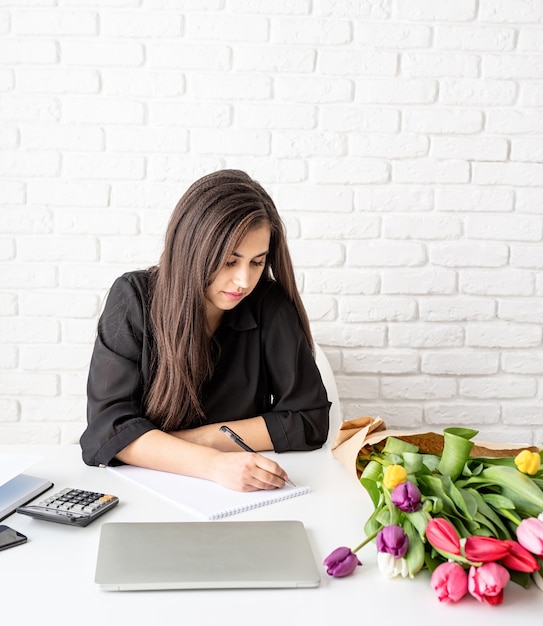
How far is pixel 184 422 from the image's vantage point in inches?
62.9

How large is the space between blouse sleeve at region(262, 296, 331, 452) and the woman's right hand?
0.25 m

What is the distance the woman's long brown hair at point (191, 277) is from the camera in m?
1.53

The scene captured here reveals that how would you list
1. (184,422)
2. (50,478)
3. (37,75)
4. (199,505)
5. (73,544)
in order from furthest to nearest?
(37,75) < (184,422) < (50,478) < (199,505) < (73,544)

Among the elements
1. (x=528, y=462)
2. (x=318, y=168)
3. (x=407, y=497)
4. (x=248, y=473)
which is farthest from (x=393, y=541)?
(x=318, y=168)

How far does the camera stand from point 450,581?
0.83 metres

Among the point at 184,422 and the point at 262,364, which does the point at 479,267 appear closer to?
the point at 262,364

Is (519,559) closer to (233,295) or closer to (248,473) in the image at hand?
(248,473)

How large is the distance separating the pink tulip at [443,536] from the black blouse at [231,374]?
0.66m

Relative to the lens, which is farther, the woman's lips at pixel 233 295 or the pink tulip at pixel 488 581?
the woman's lips at pixel 233 295

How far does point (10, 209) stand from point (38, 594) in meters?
1.59

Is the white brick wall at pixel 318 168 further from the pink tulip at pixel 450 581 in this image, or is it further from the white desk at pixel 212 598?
the pink tulip at pixel 450 581

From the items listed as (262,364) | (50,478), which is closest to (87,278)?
(262,364)

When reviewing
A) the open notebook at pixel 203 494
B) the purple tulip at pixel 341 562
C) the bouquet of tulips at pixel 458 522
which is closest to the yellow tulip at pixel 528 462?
the bouquet of tulips at pixel 458 522

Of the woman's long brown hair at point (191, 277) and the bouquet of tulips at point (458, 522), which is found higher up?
the woman's long brown hair at point (191, 277)
